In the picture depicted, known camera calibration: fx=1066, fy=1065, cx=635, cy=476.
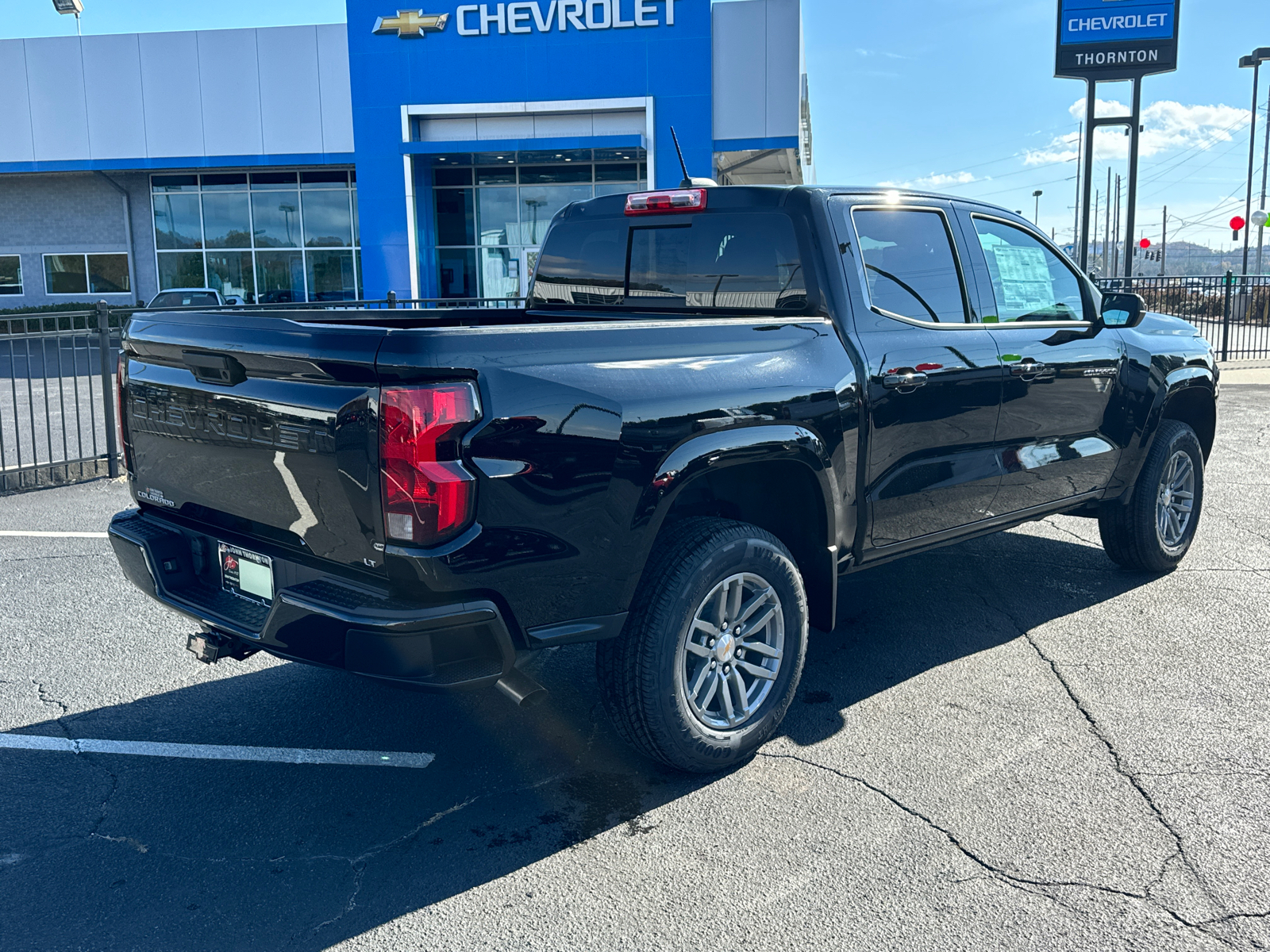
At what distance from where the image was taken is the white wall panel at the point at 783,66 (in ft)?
81.6

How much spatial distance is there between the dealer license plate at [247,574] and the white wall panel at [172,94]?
31439 millimetres

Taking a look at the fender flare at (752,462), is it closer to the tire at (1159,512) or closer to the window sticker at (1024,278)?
the window sticker at (1024,278)

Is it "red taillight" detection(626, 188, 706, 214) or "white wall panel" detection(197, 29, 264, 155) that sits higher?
"white wall panel" detection(197, 29, 264, 155)

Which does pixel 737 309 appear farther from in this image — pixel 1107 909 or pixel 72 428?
pixel 72 428

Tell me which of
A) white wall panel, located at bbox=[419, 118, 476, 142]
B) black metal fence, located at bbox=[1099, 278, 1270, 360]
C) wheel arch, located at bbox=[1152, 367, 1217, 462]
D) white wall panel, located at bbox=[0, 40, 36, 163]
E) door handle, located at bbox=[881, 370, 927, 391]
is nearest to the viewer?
door handle, located at bbox=[881, 370, 927, 391]

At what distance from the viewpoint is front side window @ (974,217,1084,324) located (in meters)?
4.88

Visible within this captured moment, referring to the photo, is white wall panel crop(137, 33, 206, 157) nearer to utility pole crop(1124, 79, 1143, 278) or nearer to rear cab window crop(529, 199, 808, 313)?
utility pole crop(1124, 79, 1143, 278)

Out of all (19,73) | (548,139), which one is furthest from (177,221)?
(548,139)

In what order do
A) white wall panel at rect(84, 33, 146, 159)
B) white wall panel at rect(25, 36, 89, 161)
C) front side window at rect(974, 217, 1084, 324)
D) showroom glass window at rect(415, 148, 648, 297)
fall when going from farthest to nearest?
white wall panel at rect(25, 36, 89, 161) < white wall panel at rect(84, 33, 146, 159) < showroom glass window at rect(415, 148, 648, 297) < front side window at rect(974, 217, 1084, 324)

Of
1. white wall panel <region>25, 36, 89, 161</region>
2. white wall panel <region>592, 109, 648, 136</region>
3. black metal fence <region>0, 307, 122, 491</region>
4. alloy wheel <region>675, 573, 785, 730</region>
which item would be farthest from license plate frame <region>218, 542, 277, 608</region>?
white wall panel <region>25, 36, 89, 161</region>

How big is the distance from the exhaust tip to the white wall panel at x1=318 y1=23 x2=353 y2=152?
2994 cm

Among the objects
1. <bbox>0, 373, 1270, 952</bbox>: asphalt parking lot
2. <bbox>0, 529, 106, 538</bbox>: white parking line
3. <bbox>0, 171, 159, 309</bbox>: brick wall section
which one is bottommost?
<bbox>0, 373, 1270, 952</bbox>: asphalt parking lot

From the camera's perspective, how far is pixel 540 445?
302 centimetres

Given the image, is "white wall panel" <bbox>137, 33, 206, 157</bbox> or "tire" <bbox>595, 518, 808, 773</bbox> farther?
"white wall panel" <bbox>137, 33, 206, 157</bbox>
